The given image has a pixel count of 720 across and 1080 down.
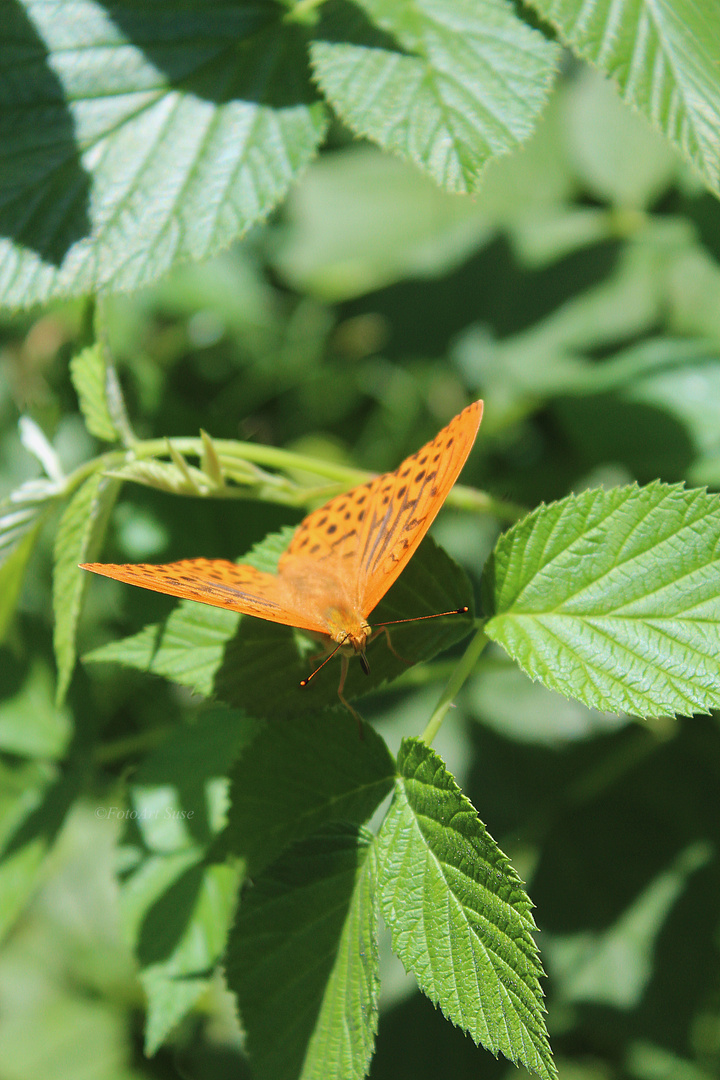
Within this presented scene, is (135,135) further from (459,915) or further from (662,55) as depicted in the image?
(459,915)

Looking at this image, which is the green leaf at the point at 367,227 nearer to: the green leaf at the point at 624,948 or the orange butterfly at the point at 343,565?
the orange butterfly at the point at 343,565

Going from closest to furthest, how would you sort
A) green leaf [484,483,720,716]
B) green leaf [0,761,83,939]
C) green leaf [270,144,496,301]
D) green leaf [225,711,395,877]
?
green leaf [484,483,720,716] < green leaf [225,711,395,877] < green leaf [0,761,83,939] < green leaf [270,144,496,301]

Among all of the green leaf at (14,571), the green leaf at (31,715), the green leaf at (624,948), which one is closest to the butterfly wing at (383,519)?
the green leaf at (14,571)

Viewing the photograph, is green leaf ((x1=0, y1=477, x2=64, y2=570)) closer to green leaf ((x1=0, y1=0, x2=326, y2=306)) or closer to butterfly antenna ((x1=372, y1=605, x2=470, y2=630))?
green leaf ((x1=0, y1=0, x2=326, y2=306))

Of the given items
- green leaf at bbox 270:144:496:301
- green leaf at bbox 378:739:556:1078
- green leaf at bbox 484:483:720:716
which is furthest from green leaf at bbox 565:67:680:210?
green leaf at bbox 378:739:556:1078

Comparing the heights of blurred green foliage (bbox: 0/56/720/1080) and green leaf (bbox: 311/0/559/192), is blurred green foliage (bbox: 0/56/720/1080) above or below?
below

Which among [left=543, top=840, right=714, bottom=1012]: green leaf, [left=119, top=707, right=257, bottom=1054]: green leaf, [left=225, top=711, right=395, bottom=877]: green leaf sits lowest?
[left=543, top=840, right=714, bottom=1012]: green leaf

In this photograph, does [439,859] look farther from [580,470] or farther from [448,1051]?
[580,470]

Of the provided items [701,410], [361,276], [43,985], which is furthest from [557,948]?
[361,276]

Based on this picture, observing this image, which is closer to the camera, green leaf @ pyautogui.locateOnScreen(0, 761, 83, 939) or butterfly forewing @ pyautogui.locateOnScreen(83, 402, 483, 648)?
butterfly forewing @ pyautogui.locateOnScreen(83, 402, 483, 648)

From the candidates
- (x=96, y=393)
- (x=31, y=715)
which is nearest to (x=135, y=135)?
(x=96, y=393)
